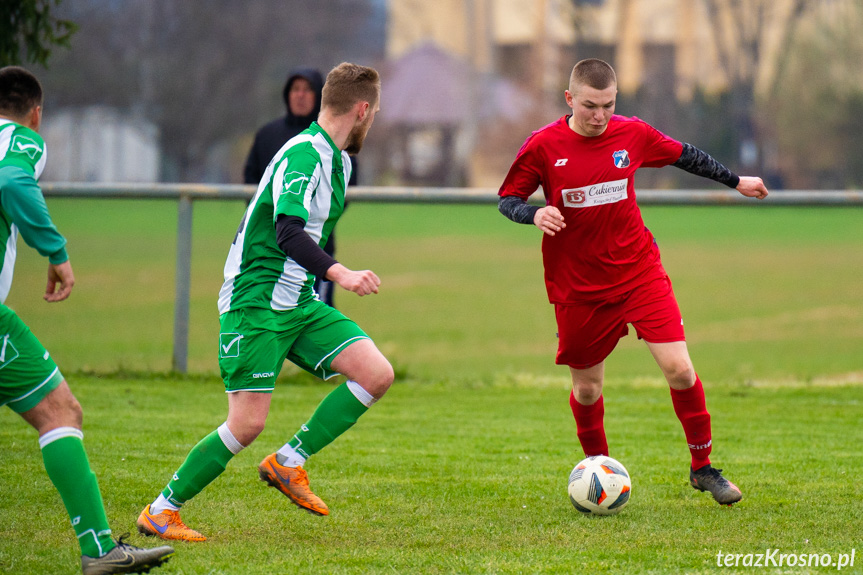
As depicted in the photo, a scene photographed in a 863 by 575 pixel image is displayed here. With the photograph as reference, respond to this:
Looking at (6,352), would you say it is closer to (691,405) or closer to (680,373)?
(680,373)

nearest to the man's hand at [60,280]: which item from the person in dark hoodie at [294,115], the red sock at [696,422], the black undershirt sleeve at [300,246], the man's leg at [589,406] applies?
the black undershirt sleeve at [300,246]

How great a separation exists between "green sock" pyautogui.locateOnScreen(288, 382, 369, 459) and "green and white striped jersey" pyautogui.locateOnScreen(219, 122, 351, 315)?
455 millimetres

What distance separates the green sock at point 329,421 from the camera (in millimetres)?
4465

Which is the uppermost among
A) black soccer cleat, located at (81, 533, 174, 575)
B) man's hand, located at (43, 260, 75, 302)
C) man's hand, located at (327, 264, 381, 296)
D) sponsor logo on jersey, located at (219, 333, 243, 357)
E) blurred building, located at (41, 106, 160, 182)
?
man's hand, located at (327, 264, 381, 296)

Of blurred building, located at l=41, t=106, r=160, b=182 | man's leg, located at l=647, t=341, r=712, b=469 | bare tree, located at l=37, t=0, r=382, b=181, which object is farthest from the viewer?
bare tree, located at l=37, t=0, r=382, b=181

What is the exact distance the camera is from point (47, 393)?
143 inches

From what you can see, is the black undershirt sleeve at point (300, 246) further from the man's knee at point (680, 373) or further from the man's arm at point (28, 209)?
the man's knee at point (680, 373)

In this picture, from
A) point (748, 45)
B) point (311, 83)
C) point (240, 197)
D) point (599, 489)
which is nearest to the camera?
point (599, 489)

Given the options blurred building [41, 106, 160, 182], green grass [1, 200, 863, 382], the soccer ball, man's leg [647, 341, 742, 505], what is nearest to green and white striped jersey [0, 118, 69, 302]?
the soccer ball

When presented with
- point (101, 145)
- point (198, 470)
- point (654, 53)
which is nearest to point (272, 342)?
point (198, 470)

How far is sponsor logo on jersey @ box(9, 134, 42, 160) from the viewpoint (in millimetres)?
3670

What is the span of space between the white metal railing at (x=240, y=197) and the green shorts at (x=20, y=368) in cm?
475

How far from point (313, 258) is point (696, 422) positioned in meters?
2.08

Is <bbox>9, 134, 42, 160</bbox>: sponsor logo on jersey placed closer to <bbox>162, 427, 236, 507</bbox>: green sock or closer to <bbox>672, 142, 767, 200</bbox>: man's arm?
<bbox>162, 427, 236, 507</bbox>: green sock
